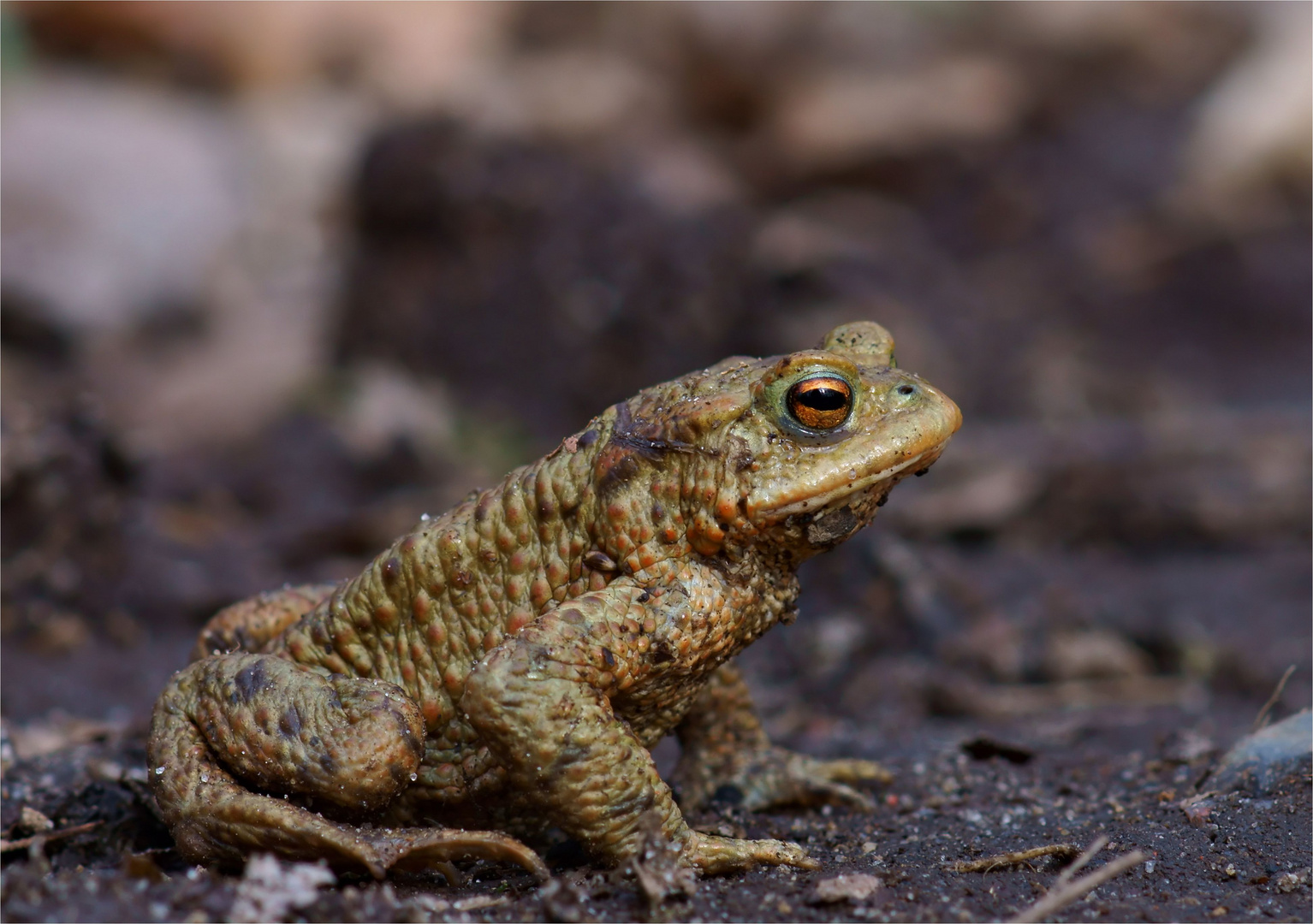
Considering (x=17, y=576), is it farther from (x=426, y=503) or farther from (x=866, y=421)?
(x=866, y=421)

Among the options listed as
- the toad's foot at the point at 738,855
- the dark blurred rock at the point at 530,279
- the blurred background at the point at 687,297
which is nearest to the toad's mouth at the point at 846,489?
the toad's foot at the point at 738,855

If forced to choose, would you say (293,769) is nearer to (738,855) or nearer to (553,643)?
(553,643)

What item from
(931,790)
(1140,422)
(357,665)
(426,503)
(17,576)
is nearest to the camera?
(357,665)

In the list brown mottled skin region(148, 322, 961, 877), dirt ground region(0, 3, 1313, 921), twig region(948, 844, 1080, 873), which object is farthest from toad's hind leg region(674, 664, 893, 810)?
twig region(948, 844, 1080, 873)

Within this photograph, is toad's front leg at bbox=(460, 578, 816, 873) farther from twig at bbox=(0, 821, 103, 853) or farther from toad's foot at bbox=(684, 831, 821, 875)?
twig at bbox=(0, 821, 103, 853)

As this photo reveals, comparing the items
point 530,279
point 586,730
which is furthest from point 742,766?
point 530,279

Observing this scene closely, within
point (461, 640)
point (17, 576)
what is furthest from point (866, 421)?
point (17, 576)

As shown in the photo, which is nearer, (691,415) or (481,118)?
(691,415)
